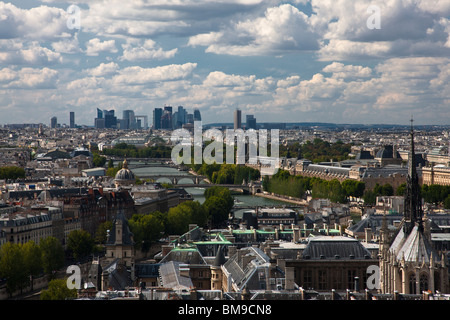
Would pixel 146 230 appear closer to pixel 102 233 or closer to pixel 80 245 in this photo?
pixel 102 233

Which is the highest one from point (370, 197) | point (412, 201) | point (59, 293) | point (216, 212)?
point (412, 201)

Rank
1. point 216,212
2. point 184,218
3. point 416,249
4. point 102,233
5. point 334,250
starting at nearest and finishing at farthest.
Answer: point 416,249
point 334,250
point 102,233
point 184,218
point 216,212

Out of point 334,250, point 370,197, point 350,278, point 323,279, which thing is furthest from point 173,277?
point 370,197

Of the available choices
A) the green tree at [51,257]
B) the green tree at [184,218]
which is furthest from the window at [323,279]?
the green tree at [184,218]

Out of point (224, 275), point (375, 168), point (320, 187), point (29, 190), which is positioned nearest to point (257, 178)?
point (375, 168)

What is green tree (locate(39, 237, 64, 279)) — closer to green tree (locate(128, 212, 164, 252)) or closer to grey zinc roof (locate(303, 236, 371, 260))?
green tree (locate(128, 212, 164, 252))
